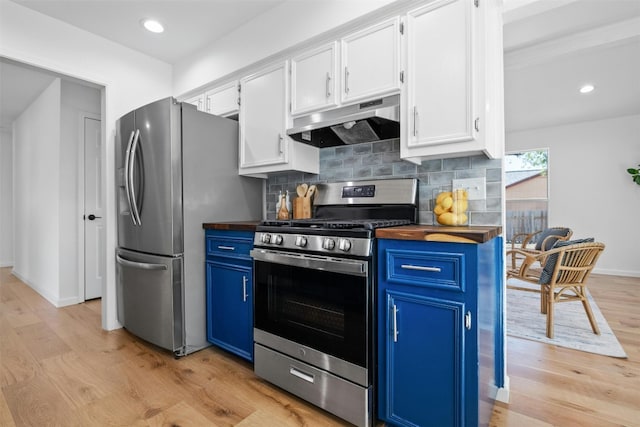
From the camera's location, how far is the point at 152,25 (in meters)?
2.71

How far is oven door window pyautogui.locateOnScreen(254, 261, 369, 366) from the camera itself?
5.12ft

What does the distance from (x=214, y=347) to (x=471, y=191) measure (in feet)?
7.00

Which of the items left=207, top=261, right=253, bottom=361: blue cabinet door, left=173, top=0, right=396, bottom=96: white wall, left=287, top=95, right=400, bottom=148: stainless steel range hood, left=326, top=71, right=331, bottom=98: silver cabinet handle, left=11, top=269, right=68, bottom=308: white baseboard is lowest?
left=11, top=269, right=68, bottom=308: white baseboard

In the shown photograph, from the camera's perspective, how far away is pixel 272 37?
2.46 m

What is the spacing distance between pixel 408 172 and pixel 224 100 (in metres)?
1.75

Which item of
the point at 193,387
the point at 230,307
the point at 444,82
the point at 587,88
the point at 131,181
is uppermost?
the point at 587,88

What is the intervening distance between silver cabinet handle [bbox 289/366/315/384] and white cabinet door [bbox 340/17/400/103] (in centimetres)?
161

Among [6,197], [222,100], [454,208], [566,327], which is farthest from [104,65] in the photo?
[6,197]

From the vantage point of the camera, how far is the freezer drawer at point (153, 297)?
231 centimetres

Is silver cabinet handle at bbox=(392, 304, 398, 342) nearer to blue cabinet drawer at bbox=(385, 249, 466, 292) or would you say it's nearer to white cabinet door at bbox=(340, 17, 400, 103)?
blue cabinet drawer at bbox=(385, 249, 466, 292)

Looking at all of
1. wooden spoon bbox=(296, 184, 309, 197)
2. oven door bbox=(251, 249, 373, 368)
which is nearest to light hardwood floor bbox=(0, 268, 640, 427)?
oven door bbox=(251, 249, 373, 368)

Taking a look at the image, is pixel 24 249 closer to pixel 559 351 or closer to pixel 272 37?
pixel 272 37

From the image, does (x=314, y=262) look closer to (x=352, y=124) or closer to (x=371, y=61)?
(x=352, y=124)

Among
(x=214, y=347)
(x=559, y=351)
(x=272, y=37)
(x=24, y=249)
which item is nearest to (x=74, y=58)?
(x=272, y=37)
